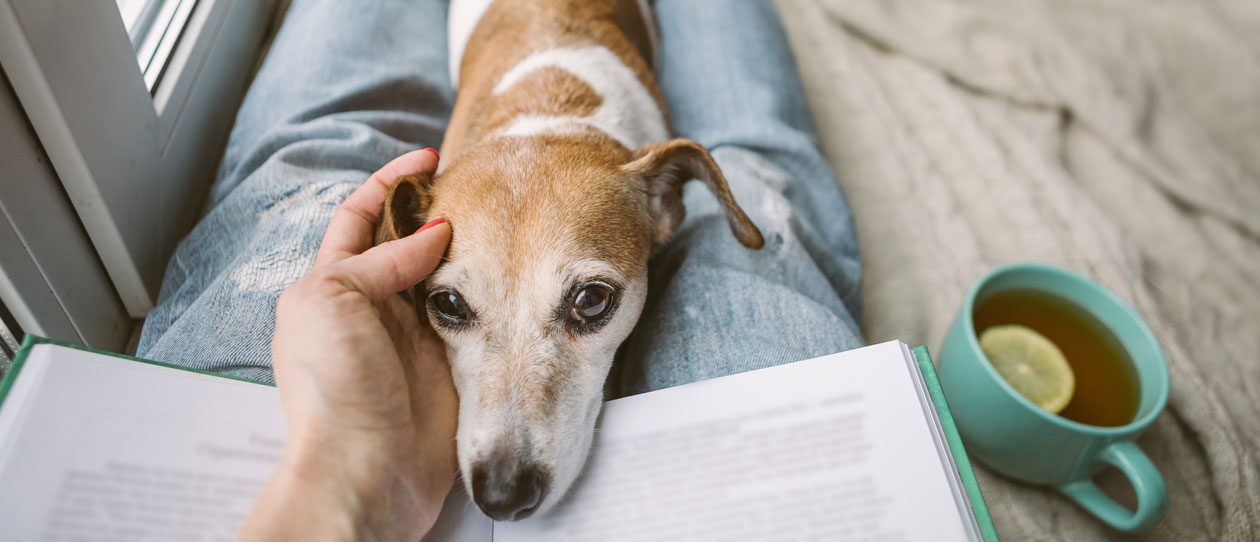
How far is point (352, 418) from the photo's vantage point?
0.91 meters

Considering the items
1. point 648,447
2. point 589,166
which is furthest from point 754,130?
point 648,447

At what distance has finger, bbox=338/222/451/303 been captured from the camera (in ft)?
3.15

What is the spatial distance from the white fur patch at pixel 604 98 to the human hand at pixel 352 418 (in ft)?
1.61

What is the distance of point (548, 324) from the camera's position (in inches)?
41.9

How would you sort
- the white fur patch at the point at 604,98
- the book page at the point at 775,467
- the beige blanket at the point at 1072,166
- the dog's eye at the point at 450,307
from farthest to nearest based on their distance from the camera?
1. the beige blanket at the point at 1072,166
2. the white fur patch at the point at 604,98
3. the dog's eye at the point at 450,307
4. the book page at the point at 775,467

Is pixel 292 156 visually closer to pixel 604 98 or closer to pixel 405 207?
pixel 405 207

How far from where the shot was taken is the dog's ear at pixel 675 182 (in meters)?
1.19

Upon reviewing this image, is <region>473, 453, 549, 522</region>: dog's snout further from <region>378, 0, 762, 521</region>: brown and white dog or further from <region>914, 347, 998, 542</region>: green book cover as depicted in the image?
<region>914, 347, 998, 542</region>: green book cover

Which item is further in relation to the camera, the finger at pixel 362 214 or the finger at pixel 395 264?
the finger at pixel 362 214

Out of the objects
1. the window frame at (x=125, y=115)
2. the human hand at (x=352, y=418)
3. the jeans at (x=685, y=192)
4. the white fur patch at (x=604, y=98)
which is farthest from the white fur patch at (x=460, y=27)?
the human hand at (x=352, y=418)

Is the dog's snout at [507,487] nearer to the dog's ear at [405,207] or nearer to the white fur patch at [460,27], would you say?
the dog's ear at [405,207]

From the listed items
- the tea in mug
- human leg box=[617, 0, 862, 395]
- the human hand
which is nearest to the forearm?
the human hand

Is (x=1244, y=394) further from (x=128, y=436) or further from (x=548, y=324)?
(x=128, y=436)

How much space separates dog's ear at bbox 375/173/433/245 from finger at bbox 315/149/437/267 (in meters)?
0.02
